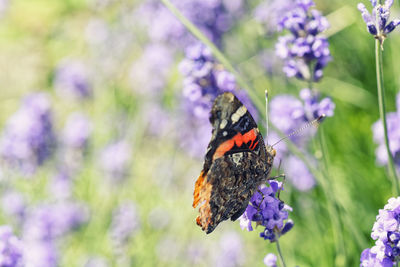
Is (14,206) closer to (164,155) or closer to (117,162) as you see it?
(117,162)

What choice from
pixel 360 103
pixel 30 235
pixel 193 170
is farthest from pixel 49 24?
pixel 360 103

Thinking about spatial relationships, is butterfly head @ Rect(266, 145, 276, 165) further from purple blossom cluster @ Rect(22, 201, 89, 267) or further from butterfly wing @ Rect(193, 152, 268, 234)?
purple blossom cluster @ Rect(22, 201, 89, 267)

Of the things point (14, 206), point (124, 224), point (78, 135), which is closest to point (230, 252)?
point (124, 224)

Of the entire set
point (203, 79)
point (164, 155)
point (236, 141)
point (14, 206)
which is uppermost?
point (164, 155)

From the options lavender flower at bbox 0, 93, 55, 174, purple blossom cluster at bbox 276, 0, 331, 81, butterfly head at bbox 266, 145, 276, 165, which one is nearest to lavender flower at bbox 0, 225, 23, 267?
butterfly head at bbox 266, 145, 276, 165

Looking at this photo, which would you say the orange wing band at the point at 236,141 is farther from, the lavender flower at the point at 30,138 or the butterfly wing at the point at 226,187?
the lavender flower at the point at 30,138
